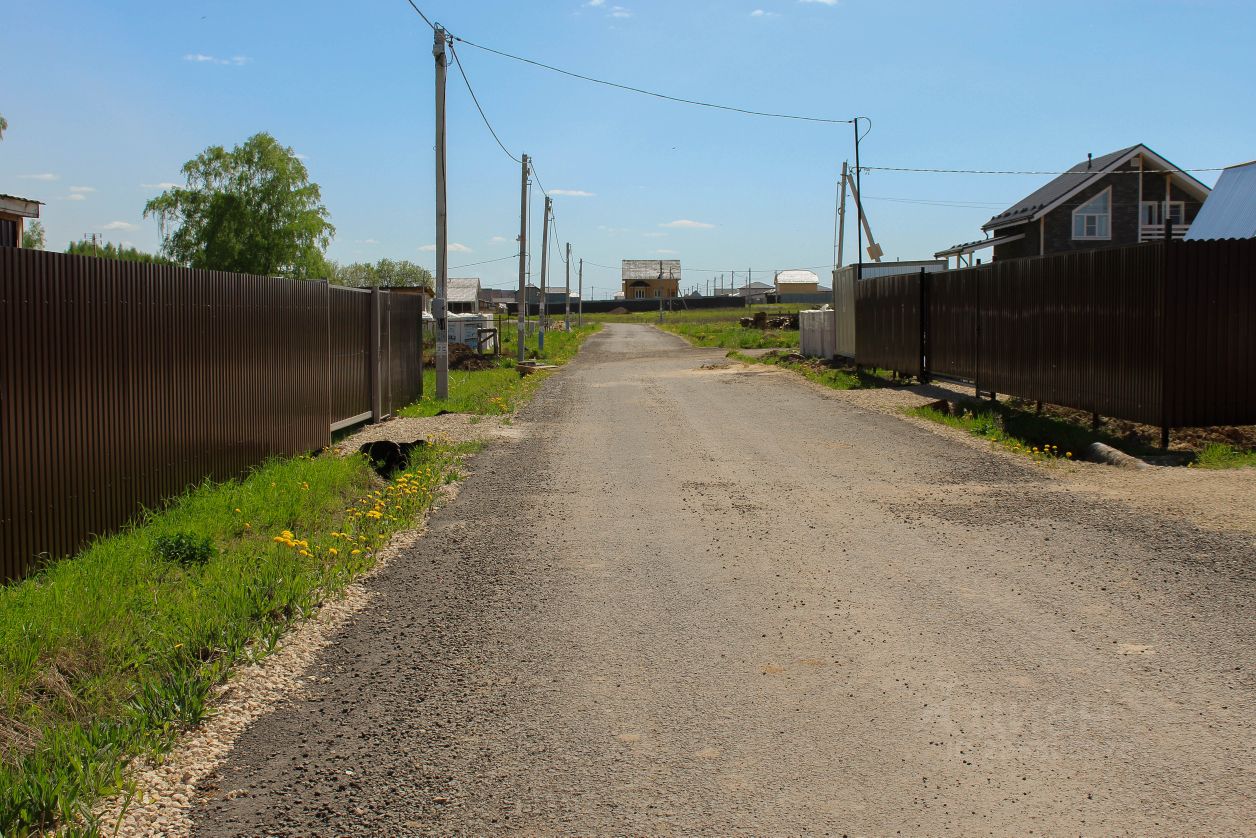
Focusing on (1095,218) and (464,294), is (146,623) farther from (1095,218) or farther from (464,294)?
(464,294)

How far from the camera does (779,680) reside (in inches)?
207

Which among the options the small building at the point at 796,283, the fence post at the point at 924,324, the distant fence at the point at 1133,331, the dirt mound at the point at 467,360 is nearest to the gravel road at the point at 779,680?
the distant fence at the point at 1133,331

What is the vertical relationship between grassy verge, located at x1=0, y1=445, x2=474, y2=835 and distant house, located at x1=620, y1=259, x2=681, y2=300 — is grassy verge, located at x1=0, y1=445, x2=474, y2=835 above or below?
below

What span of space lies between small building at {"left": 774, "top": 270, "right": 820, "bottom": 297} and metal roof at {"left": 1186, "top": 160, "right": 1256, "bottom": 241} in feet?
373

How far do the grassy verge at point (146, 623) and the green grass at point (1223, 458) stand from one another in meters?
8.43

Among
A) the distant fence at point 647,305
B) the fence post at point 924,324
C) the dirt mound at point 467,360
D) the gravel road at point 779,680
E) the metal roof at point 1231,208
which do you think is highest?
the distant fence at point 647,305

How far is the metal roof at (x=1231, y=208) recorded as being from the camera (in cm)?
2238

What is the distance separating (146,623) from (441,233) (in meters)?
16.6

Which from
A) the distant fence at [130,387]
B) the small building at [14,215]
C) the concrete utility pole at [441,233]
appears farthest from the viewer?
the concrete utility pole at [441,233]

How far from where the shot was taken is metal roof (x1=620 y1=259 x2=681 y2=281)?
145750 millimetres

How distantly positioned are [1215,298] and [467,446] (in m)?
9.26

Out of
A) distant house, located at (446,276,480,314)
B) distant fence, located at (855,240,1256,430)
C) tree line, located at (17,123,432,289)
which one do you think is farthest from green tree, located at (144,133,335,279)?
distant fence, located at (855,240,1256,430)

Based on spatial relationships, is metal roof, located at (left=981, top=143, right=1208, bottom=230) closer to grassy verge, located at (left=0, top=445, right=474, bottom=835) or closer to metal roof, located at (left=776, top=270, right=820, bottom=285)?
grassy verge, located at (left=0, top=445, right=474, bottom=835)

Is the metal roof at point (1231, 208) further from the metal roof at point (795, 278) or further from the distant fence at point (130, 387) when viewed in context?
the metal roof at point (795, 278)
